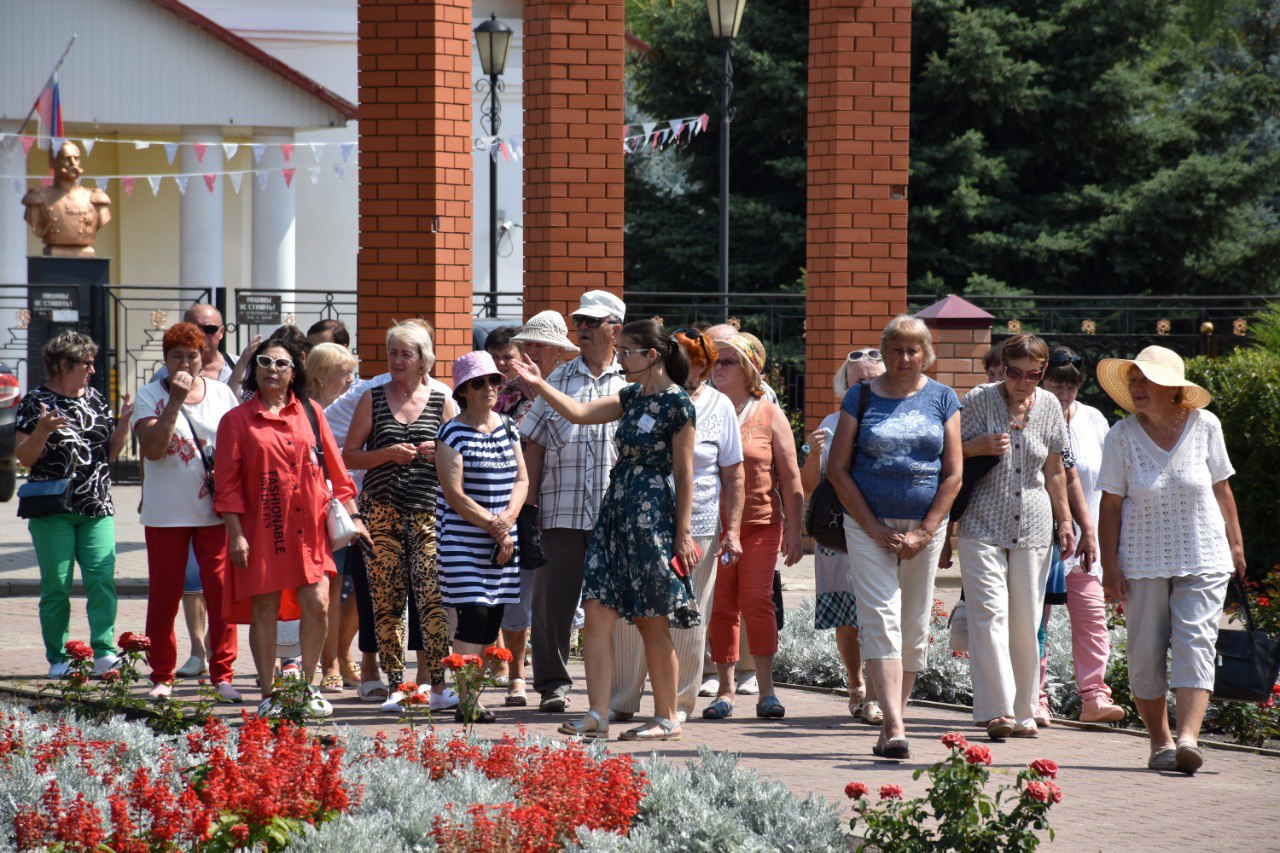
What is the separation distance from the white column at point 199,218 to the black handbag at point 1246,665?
23.9 metres

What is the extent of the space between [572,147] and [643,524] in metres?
4.72

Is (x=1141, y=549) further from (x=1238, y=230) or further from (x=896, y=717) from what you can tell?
(x=1238, y=230)

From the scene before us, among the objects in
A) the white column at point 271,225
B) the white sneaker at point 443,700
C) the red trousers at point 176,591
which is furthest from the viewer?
the white column at point 271,225

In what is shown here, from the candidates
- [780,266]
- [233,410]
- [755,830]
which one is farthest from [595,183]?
[780,266]

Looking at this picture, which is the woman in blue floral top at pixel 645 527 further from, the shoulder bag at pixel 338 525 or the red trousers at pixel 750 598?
the shoulder bag at pixel 338 525

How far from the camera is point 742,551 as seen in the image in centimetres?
809

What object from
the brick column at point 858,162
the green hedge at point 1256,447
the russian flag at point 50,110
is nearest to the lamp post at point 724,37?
the brick column at point 858,162

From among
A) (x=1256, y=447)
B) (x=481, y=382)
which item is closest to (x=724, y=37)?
(x=1256, y=447)

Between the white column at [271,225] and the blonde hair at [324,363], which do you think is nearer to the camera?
the blonde hair at [324,363]

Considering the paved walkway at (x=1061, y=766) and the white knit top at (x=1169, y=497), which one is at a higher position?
the white knit top at (x=1169, y=497)

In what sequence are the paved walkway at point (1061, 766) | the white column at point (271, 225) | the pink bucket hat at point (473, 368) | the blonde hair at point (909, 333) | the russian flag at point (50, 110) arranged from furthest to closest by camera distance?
the white column at point (271, 225), the russian flag at point (50, 110), the pink bucket hat at point (473, 368), the blonde hair at point (909, 333), the paved walkway at point (1061, 766)

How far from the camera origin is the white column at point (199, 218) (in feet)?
93.1

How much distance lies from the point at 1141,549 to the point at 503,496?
2.84 metres

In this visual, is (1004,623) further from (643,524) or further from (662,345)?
(662,345)
